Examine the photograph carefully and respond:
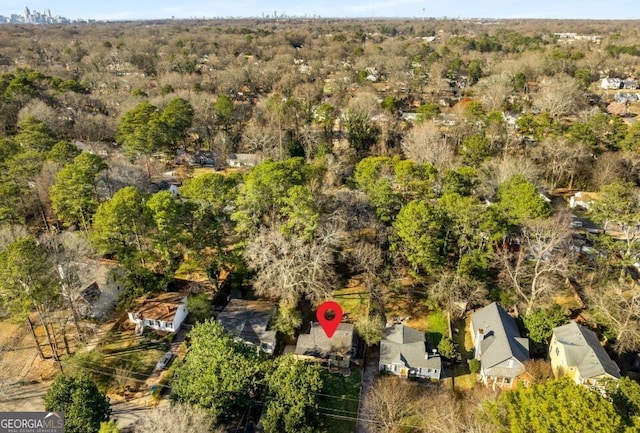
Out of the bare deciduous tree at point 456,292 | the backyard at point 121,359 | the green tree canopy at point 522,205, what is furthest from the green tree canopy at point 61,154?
the green tree canopy at point 522,205

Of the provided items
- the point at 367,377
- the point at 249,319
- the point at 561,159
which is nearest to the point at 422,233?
the point at 367,377

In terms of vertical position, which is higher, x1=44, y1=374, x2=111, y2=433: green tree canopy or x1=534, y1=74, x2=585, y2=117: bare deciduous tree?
x1=534, y1=74, x2=585, y2=117: bare deciduous tree

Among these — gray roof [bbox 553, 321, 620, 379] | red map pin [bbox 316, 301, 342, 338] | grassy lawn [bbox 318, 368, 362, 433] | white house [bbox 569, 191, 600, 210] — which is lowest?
grassy lawn [bbox 318, 368, 362, 433]

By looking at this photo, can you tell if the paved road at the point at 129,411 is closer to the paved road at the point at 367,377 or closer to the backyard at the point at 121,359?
the backyard at the point at 121,359

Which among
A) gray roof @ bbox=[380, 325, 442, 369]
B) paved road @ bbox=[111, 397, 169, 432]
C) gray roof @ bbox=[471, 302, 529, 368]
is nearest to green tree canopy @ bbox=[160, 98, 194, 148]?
paved road @ bbox=[111, 397, 169, 432]

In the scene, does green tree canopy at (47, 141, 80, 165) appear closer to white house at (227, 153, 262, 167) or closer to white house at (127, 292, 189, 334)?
white house at (127, 292, 189, 334)
